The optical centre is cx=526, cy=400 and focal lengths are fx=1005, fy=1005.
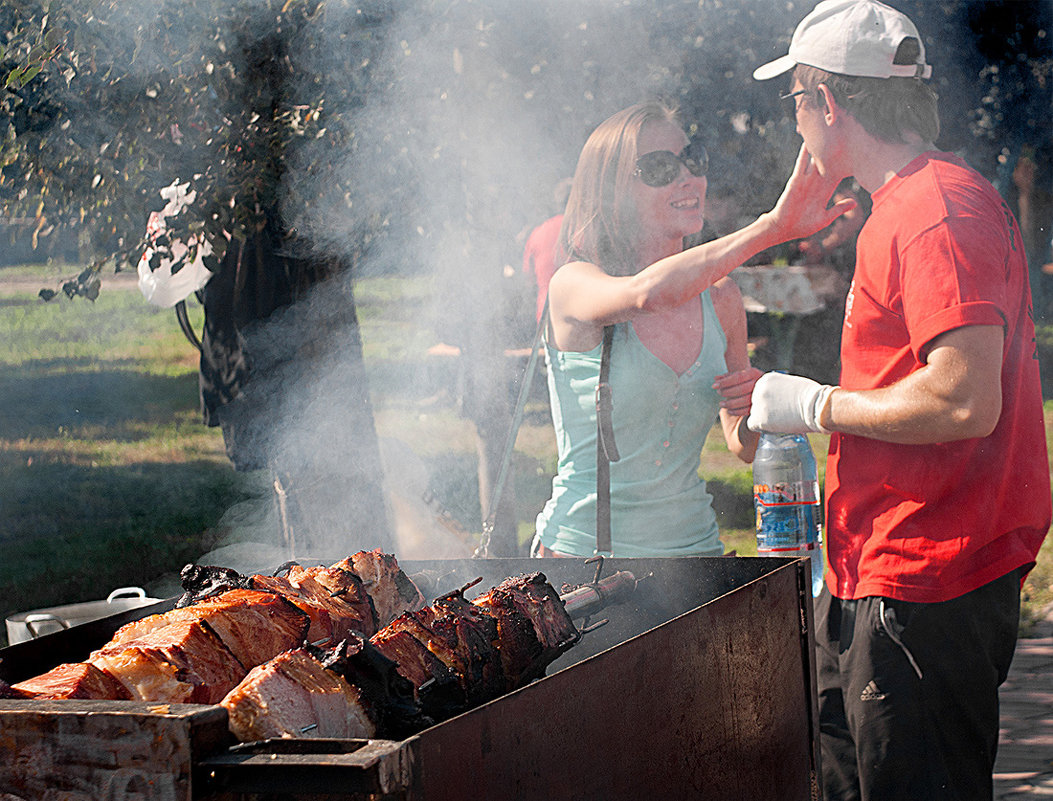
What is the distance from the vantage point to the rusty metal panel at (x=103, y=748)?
1.17m

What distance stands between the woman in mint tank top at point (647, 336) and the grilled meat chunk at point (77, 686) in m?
1.69

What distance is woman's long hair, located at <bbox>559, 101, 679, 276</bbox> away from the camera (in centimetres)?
303

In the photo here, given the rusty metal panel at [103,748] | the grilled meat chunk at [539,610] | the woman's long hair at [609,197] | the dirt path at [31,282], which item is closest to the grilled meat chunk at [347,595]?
the grilled meat chunk at [539,610]

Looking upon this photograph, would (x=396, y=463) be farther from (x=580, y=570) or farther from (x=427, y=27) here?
(x=580, y=570)

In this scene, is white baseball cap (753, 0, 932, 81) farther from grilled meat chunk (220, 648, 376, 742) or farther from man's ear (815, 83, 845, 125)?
grilled meat chunk (220, 648, 376, 742)

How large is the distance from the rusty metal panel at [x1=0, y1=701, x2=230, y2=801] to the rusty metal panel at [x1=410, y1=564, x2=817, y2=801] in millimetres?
267

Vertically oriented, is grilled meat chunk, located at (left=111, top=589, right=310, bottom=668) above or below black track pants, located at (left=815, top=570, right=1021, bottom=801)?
above

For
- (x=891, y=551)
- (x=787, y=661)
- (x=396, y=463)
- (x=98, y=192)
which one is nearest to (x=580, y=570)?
(x=787, y=661)

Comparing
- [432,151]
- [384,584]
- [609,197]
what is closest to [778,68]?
[609,197]

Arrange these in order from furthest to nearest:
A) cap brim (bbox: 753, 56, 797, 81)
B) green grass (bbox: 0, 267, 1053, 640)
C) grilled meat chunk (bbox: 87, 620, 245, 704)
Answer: green grass (bbox: 0, 267, 1053, 640), cap brim (bbox: 753, 56, 797, 81), grilled meat chunk (bbox: 87, 620, 245, 704)

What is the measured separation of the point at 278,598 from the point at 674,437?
145 cm

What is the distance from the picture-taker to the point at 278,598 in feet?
6.07

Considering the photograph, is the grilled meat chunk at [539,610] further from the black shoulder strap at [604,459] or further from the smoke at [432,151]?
the smoke at [432,151]

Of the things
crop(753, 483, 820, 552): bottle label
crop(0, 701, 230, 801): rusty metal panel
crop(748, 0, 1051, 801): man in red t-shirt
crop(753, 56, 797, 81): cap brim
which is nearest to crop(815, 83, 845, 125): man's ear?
crop(748, 0, 1051, 801): man in red t-shirt
